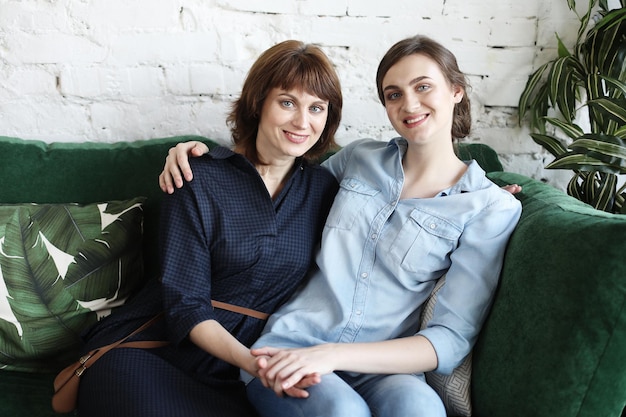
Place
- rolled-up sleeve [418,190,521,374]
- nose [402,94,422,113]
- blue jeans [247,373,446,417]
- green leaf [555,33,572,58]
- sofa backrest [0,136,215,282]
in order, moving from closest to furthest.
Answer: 1. blue jeans [247,373,446,417]
2. rolled-up sleeve [418,190,521,374]
3. nose [402,94,422,113]
4. sofa backrest [0,136,215,282]
5. green leaf [555,33,572,58]

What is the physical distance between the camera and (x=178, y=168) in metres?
1.43

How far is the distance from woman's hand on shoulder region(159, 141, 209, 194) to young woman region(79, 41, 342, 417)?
0.02m

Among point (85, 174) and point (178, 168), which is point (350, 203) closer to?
point (178, 168)

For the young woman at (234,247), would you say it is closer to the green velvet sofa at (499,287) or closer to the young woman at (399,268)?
the young woman at (399,268)

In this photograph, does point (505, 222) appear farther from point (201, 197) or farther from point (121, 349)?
point (121, 349)

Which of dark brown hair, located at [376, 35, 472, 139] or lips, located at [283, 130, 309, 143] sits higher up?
dark brown hair, located at [376, 35, 472, 139]

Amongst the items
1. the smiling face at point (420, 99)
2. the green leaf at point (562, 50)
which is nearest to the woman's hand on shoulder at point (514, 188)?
the smiling face at point (420, 99)

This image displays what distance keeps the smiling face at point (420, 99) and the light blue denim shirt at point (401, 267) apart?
12 centimetres

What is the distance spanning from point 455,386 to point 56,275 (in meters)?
1.08

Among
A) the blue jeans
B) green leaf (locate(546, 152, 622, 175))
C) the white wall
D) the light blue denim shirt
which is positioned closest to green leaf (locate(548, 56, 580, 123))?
the white wall

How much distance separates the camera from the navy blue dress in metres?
1.29

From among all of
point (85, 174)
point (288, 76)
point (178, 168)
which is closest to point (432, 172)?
point (288, 76)

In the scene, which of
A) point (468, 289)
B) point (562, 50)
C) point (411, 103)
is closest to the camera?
point (468, 289)

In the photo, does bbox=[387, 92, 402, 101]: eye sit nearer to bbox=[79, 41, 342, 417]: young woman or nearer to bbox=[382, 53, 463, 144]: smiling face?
bbox=[382, 53, 463, 144]: smiling face
